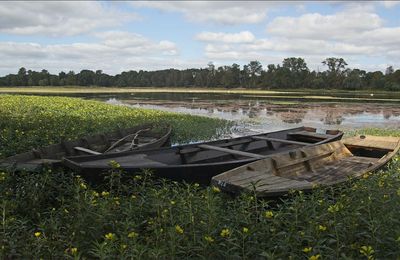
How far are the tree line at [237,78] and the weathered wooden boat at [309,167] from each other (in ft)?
267

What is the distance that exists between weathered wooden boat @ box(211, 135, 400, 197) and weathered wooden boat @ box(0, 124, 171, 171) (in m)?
3.14

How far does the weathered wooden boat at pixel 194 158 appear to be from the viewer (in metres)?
6.87

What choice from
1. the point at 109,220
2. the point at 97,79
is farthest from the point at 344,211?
the point at 97,79

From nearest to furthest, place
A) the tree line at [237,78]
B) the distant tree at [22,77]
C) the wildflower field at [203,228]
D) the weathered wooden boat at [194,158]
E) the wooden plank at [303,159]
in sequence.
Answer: the wildflower field at [203,228] → the weathered wooden boat at [194,158] → the wooden plank at [303,159] → the tree line at [237,78] → the distant tree at [22,77]

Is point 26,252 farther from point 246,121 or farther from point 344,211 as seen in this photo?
point 246,121

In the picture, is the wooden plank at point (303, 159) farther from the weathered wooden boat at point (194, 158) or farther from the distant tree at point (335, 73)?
the distant tree at point (335, 73)

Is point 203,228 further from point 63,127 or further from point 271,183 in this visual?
point 63,127

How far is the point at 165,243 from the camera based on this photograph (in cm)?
386

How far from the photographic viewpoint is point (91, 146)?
10.1 metres

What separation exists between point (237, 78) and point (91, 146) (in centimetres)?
10724

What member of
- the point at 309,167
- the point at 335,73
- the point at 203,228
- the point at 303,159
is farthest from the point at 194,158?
the point at 335,73

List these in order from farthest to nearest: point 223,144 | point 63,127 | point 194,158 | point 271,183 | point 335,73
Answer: point 335,73 → point 63,127 → point 223,144 → point 194,158 → point 271,183

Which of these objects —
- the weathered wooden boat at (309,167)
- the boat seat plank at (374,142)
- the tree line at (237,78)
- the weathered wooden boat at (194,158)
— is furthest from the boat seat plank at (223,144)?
the tree line at (237,78)

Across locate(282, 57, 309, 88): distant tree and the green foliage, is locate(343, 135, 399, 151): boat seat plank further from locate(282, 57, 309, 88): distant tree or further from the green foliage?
locate(282, 57, 309, 88): distant tree
